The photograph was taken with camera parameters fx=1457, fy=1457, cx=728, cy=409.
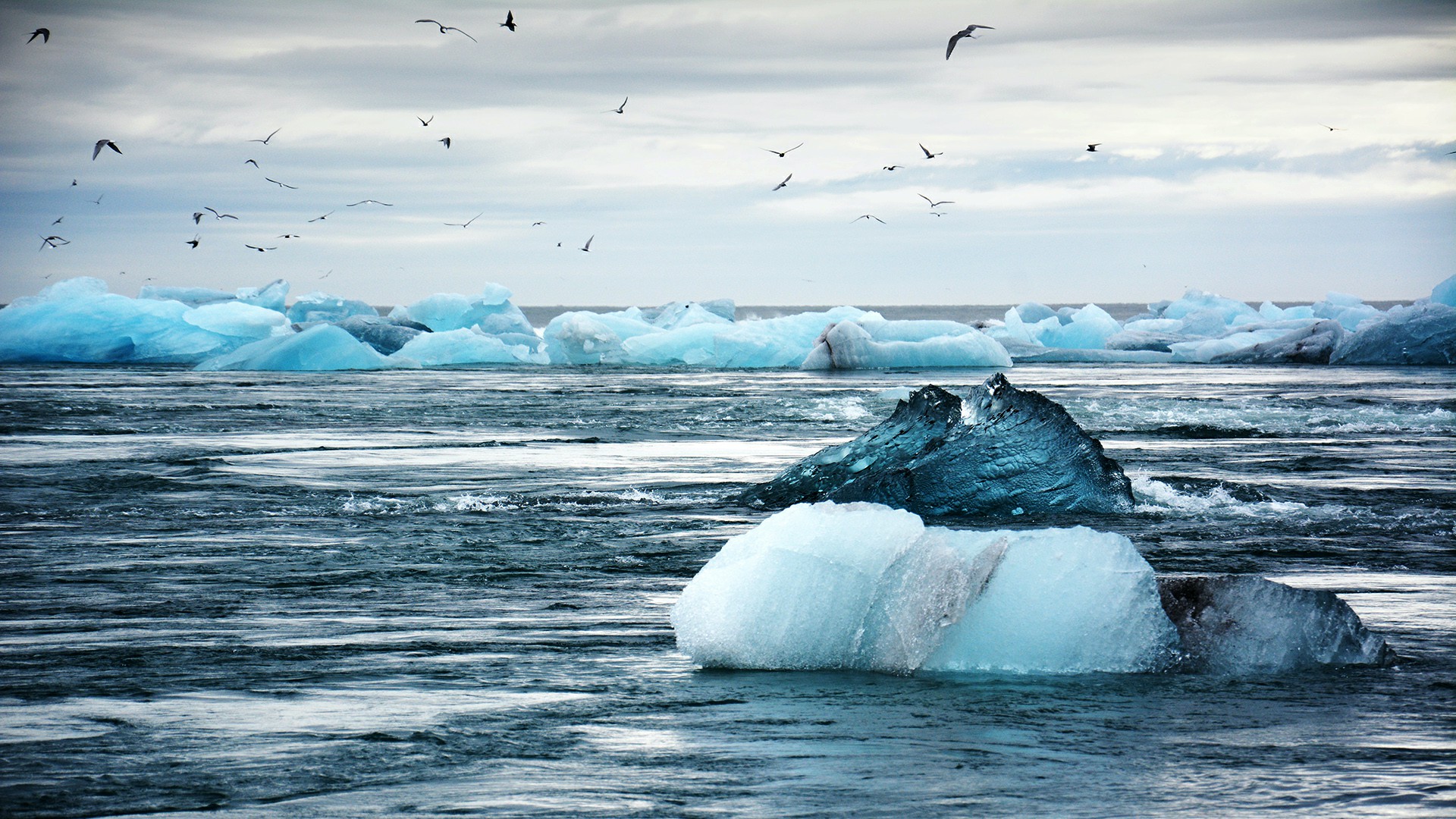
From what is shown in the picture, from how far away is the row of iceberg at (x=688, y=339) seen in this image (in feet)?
105

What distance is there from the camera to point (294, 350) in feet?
104

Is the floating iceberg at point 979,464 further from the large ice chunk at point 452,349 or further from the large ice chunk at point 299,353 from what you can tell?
the large ice chunk at point 452,349

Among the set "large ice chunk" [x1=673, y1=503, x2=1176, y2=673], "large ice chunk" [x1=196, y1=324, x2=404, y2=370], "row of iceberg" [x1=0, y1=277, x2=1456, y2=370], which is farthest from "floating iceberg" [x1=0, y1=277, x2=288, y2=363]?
"large ice chunk" [x1=673, y1=503, x2=1176, y2=673]

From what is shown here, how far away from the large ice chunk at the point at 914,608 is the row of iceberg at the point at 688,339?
2754 cm

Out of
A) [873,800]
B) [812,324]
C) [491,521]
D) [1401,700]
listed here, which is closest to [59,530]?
[491,521]

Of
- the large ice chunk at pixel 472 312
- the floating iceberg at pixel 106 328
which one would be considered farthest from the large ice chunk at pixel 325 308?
the floating iceberg at pixel 106 328

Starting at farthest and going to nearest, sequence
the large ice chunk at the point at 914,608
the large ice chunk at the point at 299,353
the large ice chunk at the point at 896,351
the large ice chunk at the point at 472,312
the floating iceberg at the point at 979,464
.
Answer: the large ice chunk at the point at 472,312, the large ice chunk at the point at 896,351, the large ice chunk at the point at 299,353, the floating iceberg at the point at 979,464, the large ice chunk at the point at 914,608

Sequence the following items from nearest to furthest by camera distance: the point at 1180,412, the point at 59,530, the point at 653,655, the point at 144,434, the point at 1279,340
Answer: the point at 653,655, the point at 59,530, the point at 144,434, the point at 1180,412, the point at 1279,340

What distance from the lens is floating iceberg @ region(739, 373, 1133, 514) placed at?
360 inches

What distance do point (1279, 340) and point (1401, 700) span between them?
103 ft

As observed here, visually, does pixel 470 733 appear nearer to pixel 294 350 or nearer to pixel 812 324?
pixel 294 350

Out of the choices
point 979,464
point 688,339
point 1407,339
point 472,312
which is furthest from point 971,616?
point 472,312

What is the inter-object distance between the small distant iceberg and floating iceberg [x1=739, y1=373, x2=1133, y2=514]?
3.85 metres

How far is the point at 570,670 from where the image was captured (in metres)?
5.06
